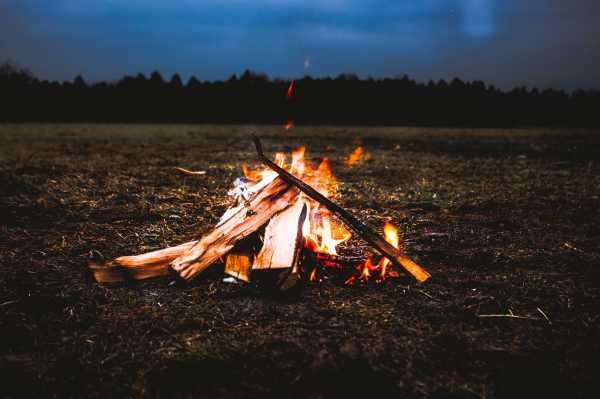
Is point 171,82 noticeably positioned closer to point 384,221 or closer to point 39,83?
point 39,83

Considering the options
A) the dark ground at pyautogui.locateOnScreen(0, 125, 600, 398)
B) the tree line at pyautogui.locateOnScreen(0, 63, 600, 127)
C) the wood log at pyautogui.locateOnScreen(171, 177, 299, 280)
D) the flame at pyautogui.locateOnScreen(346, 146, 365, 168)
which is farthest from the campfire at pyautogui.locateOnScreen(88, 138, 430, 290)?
the tree line at pyautogui.locateOnScreen(0, 63, 600, 127)

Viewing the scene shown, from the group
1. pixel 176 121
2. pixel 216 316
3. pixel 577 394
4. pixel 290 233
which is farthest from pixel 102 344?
pixel 176 121

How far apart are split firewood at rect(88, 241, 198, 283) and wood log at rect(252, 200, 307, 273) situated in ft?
2.06

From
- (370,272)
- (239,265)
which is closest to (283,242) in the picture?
(239,265)

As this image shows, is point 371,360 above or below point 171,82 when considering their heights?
below

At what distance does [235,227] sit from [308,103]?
28.5 metres

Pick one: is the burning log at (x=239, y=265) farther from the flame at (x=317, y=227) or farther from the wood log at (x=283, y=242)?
the flame at (x=317, y=227)

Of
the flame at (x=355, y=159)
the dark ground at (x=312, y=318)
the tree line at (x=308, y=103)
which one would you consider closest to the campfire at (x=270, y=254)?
the dark ground at (x=312, y=318)

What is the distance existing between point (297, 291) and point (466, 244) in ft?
6.19

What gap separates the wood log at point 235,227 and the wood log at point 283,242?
0.09 meters

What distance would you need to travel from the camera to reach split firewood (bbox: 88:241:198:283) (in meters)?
2.84

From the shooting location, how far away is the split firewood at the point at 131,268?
2838 mm

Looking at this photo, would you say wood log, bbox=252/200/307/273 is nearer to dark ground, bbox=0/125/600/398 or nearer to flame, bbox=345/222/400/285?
dark ground, bbox=0/125/600/398

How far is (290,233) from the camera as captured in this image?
287cm
